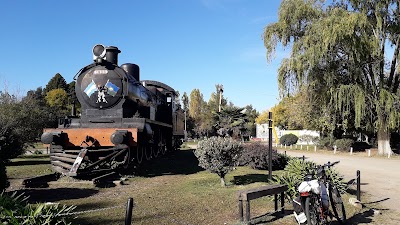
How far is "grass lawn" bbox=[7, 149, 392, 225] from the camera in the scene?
6568mm

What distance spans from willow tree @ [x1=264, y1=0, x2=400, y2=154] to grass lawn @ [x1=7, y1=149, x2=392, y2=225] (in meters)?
14.5

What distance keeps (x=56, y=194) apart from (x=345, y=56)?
21.7 meters

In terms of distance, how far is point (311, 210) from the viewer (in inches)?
219

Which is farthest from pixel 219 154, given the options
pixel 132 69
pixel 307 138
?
pixel 307 138

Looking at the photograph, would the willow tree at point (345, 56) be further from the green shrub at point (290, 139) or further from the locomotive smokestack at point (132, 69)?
the green shrub at point (290, 139)

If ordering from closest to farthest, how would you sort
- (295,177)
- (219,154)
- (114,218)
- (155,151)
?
(114,218)
(295,177)
(219,154)
(155,151)

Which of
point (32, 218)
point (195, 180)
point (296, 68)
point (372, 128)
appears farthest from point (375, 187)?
point (372, 128)

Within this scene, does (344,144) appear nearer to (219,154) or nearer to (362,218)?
(219,154)

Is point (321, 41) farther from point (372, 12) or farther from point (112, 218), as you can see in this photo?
point (112, 218)

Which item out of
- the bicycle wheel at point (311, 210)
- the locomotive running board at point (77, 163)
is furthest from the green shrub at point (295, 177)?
the locomotive running board at point (77, 163)

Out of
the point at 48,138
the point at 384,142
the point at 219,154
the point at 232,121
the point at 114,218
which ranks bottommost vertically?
the point at 114,218

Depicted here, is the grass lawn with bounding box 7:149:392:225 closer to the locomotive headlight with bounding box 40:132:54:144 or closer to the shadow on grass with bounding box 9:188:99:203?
the shadow on grass with bounding box 9:188:99:203

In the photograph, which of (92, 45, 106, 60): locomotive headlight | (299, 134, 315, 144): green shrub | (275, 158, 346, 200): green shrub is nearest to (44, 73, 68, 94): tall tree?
(299, 134, 315, 144): green shrub

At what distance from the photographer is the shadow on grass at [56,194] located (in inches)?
316
